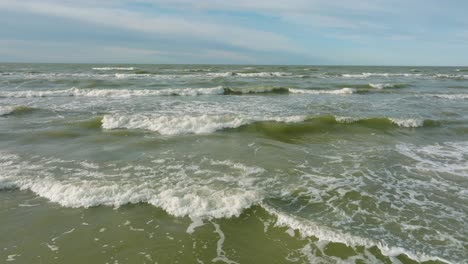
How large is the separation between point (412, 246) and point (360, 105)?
15.9 metres

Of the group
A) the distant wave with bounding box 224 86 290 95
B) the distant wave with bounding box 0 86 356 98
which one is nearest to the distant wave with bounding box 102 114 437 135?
the distant wave with bounding box 0 86 356 98

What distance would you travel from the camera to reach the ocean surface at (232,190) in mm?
5105

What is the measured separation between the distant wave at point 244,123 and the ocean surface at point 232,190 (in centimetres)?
8

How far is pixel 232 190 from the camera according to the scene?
7012mm

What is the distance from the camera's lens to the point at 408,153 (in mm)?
10164

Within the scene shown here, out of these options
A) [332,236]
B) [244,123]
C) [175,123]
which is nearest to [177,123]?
[175,123]

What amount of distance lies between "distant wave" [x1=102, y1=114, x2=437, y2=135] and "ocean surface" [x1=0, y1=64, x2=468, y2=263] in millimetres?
75

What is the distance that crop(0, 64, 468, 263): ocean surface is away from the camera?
511cm

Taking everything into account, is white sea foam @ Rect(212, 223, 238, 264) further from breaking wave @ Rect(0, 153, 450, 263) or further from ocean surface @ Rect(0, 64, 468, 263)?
breaking wave @ Rect(0, 153, 450, 263)

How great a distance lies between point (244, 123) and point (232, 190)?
268 inches

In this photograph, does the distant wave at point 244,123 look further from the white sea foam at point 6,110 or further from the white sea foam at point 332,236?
the white sea foam at point 332,236

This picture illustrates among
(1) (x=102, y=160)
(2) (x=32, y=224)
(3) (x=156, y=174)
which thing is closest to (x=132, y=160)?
(1) (x=102, y=160)

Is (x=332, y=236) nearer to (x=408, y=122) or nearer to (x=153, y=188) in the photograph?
(x=153, y=188)

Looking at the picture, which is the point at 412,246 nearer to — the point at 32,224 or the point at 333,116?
the point at 32,224
